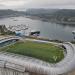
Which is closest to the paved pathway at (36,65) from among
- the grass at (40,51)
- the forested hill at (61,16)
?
the grass at (40,51)

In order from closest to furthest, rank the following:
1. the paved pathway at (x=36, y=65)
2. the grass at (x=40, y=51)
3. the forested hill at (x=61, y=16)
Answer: the paved pathway at (x=36, y=65) → the grass at (x=40, y=51) → the forested hill at (x=61, y=16)

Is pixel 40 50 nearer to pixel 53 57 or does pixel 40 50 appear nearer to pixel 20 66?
pixel 53 57

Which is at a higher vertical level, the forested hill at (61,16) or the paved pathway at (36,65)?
the paved pathway at (36,65)

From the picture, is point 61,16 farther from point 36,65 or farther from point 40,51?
point 36,65

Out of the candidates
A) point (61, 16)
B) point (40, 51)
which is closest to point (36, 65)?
point (40, 51)

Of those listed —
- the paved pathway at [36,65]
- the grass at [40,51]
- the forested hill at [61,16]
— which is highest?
the grass at [40,51]

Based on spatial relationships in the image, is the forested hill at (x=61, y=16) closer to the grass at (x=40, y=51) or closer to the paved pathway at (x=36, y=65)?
the grass at (x=40, y=51)

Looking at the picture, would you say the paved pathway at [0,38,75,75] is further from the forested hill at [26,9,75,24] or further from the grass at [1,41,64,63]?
the forested hill at [26,9,75,24]

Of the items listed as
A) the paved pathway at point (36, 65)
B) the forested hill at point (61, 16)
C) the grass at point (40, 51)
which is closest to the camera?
the paved pathway at point (36, 65)

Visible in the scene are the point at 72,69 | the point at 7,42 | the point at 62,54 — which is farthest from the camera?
the point at 7,42

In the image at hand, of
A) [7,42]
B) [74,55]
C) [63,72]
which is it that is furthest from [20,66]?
[7,42]
